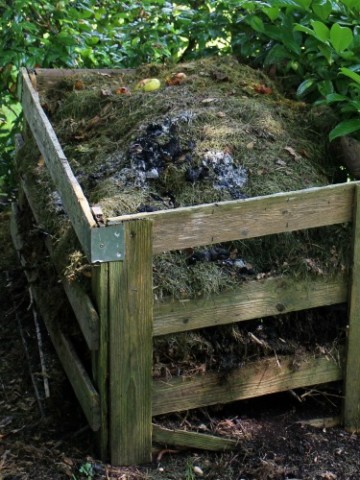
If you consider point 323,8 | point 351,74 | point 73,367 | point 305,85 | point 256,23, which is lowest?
point 73,367

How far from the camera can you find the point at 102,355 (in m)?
3.39

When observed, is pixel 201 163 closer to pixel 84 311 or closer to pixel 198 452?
pixel 84 311

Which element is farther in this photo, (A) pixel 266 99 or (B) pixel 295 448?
(A) pixel 266 99

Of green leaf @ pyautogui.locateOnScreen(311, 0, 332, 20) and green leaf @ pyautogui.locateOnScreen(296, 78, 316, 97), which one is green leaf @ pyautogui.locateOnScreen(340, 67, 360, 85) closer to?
green leaf @ pyautogui.locateOnScreen(296, 78, 316, 97)

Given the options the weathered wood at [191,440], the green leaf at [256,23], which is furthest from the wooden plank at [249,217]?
the green leaf at [256,23]

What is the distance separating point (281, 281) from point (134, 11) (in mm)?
3997

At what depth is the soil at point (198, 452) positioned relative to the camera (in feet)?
11.7

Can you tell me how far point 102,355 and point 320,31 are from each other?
7.31ft

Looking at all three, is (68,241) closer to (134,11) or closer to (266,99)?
(266,99)

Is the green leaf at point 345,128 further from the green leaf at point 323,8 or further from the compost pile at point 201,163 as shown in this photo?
the green leaf at point 323,8

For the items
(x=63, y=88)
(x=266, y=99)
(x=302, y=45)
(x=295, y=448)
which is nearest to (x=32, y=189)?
(x=63, y=88)

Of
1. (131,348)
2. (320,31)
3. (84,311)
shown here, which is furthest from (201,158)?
(131,348)

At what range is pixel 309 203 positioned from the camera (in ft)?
11.8

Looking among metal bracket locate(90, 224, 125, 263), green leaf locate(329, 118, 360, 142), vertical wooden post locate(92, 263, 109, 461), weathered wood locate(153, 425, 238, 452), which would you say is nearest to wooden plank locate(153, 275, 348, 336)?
vertical wooden post locate(92, 263, 109, 461)
